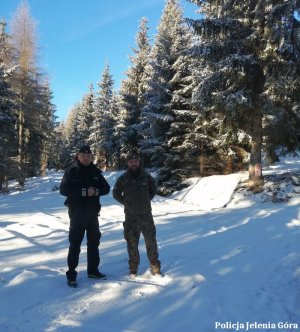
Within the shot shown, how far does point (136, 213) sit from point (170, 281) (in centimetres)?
118

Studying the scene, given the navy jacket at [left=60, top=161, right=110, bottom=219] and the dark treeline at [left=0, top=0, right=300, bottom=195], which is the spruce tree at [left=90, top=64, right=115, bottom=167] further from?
the navy jacket at [left=60, top=161, right=110, bottom=219]

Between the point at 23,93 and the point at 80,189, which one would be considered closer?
the point at 80,189

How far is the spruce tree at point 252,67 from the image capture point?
49.4 ft

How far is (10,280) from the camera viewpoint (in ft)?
18.8

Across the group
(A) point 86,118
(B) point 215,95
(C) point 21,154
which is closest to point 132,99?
(C) point 21,154

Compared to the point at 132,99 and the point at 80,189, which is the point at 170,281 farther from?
the point at 132,99

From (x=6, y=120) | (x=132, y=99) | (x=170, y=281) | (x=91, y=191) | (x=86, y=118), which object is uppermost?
(x=86, y=118)

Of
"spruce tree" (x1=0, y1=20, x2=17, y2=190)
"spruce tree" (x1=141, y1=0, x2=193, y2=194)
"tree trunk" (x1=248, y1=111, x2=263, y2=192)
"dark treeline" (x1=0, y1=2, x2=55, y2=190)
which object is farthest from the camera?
"dark treeline" (x1=0, y1=2, x2=55, y2=190)

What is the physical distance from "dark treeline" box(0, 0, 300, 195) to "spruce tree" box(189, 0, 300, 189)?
0.13ft

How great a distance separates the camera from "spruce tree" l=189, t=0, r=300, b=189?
15.1m

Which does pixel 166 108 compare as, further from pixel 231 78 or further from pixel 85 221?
pixel 85 221

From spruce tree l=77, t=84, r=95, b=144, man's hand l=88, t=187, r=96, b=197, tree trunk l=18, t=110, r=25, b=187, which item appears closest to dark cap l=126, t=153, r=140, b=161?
man's hand l=88, t=187, r=96, b=197

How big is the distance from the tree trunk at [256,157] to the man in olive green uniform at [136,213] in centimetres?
1068

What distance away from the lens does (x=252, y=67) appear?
52.5ft
